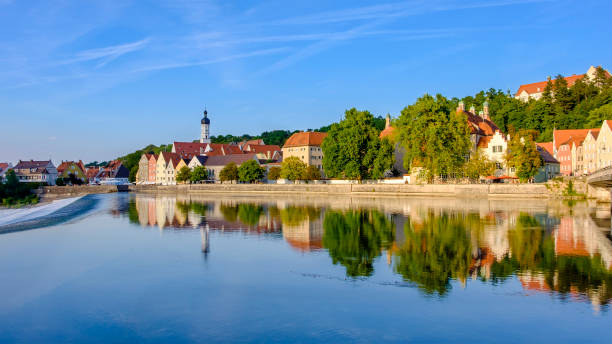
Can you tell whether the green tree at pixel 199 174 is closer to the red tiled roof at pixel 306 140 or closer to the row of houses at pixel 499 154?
the red tiled roof at pixel 306 140

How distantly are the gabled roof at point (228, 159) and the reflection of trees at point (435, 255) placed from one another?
80.8 m

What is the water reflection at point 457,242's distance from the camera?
16062 mm

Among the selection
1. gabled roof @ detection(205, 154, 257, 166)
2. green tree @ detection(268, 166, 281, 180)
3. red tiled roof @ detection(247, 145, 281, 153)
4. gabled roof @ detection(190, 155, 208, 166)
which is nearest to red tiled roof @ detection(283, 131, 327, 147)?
gabled roof @ detection(205, 154, 257, 166)

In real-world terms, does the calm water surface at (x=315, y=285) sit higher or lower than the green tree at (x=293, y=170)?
lower

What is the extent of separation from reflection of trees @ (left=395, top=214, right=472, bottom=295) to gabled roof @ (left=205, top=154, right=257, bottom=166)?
265 feet

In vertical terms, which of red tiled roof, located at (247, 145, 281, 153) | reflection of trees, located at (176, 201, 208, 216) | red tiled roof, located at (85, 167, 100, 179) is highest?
red tiled roof, located at (247, 145, 281, 153)

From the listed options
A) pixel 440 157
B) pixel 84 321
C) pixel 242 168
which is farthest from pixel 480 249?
pixel 242 168

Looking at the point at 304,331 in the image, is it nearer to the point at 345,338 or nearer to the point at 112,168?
the point at 345,338

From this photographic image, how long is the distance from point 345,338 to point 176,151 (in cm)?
12678

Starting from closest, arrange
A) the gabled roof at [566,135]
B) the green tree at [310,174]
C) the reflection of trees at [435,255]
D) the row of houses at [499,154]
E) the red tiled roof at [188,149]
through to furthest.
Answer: the reflection of trees at [435,255] → the row of houses at [499,154] → the gabled roof at [566,135] → the green tree at [310,174] → the red tiled roof at [188,149]

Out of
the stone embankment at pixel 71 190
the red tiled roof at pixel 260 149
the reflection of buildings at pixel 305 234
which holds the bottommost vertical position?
the reflection of buildings at pixel 305 234

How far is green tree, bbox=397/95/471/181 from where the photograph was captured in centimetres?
6012

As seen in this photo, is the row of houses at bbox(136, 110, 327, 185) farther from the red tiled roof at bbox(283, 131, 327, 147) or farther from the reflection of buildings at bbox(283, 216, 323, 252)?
the reflection of buildings at bbox(283, 216, 323, 252)

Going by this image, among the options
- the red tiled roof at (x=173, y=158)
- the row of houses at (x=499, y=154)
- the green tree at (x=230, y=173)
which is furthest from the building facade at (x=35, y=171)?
the row of houses at (x=499, y=154)
